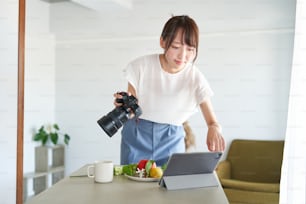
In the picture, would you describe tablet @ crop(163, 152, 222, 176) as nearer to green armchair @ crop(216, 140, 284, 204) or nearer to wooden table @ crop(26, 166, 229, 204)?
wooden table @ crop(26, 166, 229, 204)

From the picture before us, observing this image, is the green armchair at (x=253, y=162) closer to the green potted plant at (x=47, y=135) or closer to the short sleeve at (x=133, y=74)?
the short sleeve at (x=133, y=74)

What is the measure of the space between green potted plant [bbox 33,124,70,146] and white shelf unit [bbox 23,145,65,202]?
75mm

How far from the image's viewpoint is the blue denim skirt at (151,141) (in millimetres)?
1426

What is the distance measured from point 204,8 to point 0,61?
1.86 meters

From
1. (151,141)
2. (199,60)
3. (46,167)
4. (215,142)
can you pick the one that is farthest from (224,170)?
(46,167)

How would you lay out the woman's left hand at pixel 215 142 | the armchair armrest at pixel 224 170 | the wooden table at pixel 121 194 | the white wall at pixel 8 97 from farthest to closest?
the armchair armrest at pixel 224 170 → the white wall at pixel 8 97 → the woman's left hand at pixel 215 142 → the wooden table at pixel 121 194

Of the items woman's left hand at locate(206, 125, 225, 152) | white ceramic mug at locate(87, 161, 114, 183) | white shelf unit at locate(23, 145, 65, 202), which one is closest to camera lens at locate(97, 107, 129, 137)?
white ceramic mug at locate(87, 161, 114, 183)

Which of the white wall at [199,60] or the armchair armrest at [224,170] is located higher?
the white wall at [199,60]

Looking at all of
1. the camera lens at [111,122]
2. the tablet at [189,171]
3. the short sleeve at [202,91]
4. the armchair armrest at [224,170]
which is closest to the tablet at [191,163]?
the tablet at [189,171]

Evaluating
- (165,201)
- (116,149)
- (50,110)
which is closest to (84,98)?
(50,110)

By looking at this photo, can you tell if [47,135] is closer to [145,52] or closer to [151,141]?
[145,52]

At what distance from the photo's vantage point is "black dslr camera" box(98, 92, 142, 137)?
3.75 feet

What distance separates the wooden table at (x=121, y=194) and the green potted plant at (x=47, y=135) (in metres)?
2.14

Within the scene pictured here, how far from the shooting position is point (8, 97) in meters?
1.81
